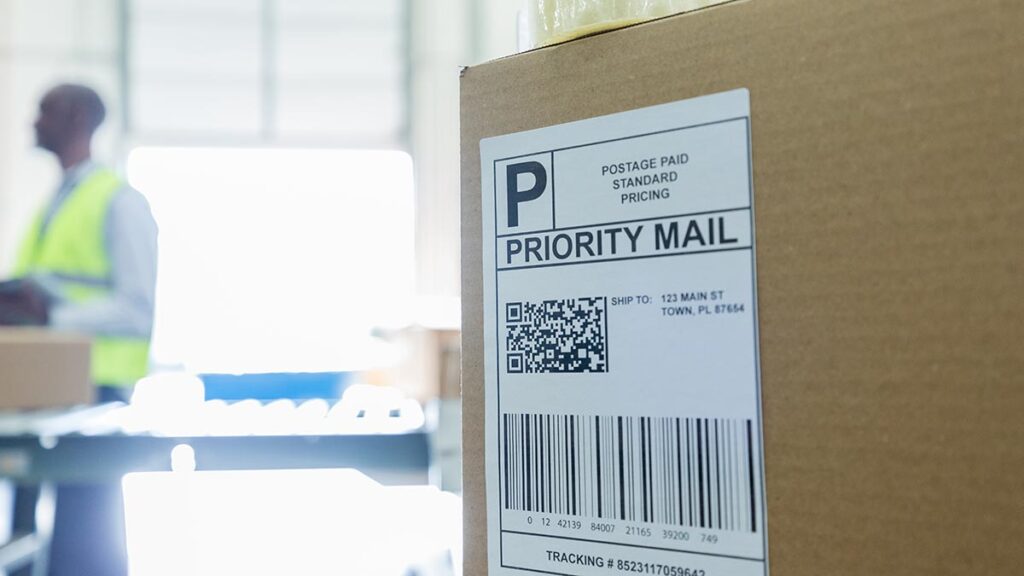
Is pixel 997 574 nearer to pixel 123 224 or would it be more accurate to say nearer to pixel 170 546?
pixel 123 224

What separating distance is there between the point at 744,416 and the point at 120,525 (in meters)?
1.63

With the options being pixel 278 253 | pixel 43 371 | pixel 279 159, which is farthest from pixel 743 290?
pixel 279 159

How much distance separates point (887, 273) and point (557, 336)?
0.48 feet

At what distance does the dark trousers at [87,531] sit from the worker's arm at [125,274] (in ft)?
1.20

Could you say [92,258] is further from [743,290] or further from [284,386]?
[743,290]

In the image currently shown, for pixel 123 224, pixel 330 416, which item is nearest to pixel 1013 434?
pixel 330 416

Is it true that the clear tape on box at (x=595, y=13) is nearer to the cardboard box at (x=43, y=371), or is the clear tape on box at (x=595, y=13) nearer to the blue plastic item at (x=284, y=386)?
the cardboard box at (x=43, y=371)

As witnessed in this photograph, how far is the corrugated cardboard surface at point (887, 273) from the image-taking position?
0.27m

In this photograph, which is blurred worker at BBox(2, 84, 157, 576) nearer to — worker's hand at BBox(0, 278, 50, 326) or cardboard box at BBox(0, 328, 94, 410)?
worker's hand at BBox(0, 278, 50, 326)

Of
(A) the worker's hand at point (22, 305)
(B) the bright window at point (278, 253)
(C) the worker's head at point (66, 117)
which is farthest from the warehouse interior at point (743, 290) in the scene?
(B) the bright window at point (278, 253)

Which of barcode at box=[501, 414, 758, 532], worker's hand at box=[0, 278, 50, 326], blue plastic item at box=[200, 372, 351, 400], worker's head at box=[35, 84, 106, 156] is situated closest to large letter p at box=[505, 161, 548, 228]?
barcode at box=[501, 414, 758, 532]

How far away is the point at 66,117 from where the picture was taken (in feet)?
6.31

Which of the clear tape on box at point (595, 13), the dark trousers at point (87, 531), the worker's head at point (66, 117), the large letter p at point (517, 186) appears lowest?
the dark trousers at point (87, 531)

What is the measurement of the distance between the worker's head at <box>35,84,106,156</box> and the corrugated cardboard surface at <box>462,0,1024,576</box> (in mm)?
1969
